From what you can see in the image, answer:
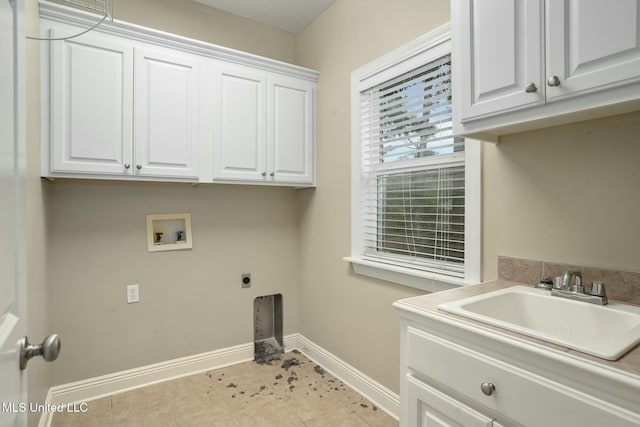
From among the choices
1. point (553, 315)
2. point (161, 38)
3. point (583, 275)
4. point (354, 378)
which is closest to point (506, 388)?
point (553, 315)

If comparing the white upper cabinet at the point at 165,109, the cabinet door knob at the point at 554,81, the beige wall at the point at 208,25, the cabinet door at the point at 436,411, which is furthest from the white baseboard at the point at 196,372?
the beige wall at the point at 208,25

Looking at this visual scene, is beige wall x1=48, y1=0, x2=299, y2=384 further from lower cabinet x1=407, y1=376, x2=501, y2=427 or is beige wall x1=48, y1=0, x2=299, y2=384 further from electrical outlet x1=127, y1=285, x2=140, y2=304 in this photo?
lower cabinet x1=407, y1=376, x2=501, y2=427

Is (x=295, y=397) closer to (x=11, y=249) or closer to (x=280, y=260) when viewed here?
(x=280, y=260)

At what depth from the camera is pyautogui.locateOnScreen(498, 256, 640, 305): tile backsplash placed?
1149mm

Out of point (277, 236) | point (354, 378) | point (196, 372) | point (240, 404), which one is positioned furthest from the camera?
point (277, 236)

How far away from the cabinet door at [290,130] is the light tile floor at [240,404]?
4.73 feet

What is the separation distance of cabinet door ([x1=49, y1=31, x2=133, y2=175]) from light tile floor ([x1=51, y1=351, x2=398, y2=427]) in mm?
1426

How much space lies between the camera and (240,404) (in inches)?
84.0

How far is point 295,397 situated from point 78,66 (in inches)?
91.3

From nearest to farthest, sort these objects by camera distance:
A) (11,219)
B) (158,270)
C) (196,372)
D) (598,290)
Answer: (11,219), (598,290), (158,270), (196,372)

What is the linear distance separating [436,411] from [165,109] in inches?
83.9

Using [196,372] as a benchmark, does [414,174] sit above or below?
above

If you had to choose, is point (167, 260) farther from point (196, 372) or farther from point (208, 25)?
point (208, 25)

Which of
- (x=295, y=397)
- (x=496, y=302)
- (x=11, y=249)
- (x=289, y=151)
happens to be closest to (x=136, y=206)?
(x=289, y=151)
